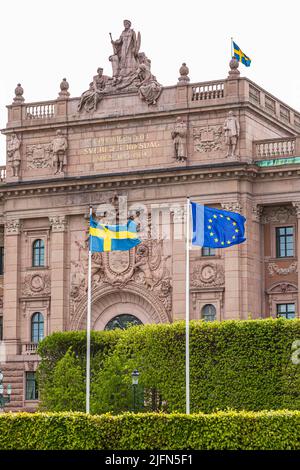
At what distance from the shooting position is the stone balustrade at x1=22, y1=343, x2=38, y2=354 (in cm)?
8669

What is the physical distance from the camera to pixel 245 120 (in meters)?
82.9

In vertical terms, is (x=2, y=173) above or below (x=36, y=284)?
above

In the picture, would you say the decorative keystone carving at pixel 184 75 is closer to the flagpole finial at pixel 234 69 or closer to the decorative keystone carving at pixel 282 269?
the flagpole finial at pixel 234 69

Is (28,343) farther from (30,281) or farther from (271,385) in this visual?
(271,385)

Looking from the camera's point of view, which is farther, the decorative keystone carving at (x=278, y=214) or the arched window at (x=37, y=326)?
the arched window at (x=37, y=326)

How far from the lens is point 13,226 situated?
88.4m

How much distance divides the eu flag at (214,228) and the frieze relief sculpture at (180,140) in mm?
21010

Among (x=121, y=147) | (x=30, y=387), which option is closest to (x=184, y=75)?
(x=121, y=147)

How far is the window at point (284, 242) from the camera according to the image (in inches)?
3261

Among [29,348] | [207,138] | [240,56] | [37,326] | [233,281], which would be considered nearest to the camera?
[233,281]

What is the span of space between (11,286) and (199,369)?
2015cm

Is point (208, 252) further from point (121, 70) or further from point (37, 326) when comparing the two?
point (121, 70)

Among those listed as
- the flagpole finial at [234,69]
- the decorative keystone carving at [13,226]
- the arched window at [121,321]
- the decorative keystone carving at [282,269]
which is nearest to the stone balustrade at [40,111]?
the decorative keystone carving at [13,226]
